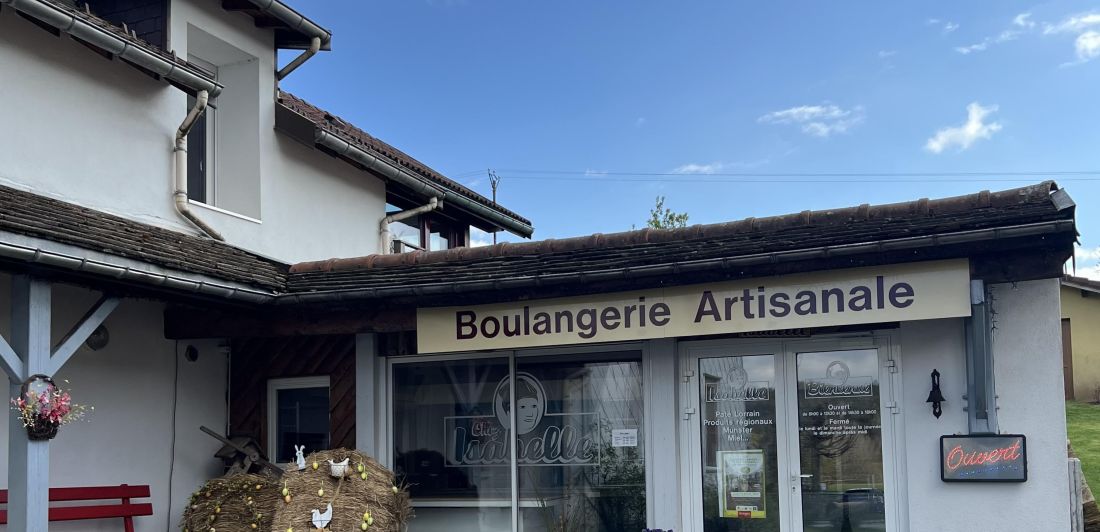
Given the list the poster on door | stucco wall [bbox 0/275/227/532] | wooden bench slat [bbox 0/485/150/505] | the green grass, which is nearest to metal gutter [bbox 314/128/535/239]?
stucco wall [bbox 0/275/227/532]

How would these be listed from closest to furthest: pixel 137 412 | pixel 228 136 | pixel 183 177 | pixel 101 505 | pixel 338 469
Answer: pixel 338 469
pixel 101 505
pixel 137 412
pixel 183 177
pixel 228 136

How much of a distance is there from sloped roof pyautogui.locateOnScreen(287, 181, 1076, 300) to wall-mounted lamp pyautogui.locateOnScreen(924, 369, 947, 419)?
42.6 inches

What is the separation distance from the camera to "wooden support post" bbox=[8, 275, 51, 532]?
6.58 meters

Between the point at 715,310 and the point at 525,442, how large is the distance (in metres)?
2.26

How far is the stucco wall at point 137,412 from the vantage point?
319 inches

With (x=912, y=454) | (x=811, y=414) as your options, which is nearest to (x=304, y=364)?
(x=811, y=414)

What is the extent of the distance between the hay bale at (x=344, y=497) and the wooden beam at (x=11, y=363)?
7.23 feet

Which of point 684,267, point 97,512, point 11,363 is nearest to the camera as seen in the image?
point 11,363

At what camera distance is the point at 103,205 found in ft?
28.6

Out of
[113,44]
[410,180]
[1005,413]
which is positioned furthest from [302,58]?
[1005,413]

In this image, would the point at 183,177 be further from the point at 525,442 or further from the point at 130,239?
the point at 525,442

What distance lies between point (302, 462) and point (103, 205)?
9.44ft

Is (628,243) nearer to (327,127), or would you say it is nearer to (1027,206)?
(1027,206)

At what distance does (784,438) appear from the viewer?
7633mm
